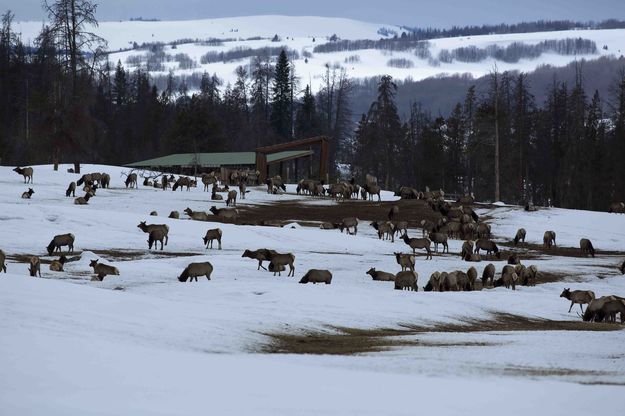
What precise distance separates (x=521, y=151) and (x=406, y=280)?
6996 centimetres

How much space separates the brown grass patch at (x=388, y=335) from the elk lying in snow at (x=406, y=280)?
13.7 ft

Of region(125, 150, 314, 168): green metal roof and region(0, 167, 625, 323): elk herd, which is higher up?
region(125, 150, 314, 168): green metal roof

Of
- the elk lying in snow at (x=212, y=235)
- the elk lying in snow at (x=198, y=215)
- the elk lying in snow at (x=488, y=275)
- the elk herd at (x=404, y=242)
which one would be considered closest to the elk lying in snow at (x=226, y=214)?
the elk herd at (x=404, y=242)

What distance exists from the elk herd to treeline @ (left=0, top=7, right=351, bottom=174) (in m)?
8.25

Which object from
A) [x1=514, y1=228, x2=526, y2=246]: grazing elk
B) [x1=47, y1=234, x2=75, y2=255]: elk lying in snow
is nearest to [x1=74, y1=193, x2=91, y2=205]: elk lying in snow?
[x1=47, y1=234, x2=75, y2=255]: elk lying in snow

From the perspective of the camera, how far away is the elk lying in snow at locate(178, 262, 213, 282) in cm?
2788

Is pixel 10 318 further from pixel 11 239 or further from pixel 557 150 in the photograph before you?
pixel 557 150

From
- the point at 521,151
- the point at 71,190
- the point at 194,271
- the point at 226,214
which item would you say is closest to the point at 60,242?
the point at 194,271

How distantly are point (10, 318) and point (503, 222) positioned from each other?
135 feet

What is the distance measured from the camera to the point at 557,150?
3910 inches

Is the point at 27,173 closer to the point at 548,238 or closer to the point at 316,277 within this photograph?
the point at 548,238

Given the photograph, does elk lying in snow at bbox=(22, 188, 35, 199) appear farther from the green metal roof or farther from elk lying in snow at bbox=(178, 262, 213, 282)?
the green metal roof

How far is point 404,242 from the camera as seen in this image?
144 feet

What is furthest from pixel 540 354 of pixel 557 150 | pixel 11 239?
pixel 557 150
